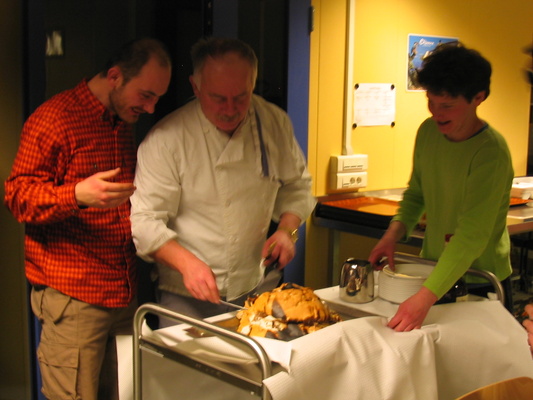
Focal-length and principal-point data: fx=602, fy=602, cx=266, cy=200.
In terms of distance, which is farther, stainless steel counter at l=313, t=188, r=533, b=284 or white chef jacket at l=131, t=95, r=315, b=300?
stainless steel counter at l=313, t=188, r=533, b=284

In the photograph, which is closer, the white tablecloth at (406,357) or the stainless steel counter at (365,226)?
the white tablecloth at (406,357)

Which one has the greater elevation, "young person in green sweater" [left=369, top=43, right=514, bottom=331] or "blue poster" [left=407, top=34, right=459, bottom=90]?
"blue poster" [left=407, top=34, right=459, bottom=90]

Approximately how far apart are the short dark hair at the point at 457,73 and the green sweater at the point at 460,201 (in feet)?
0.43

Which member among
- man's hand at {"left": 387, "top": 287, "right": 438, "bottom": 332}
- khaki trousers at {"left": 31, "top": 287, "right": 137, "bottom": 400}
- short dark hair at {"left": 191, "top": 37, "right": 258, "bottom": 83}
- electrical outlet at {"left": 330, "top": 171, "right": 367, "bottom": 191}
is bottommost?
khaki trousers at {"left": 31, "top": 287, "right": 137, "bottom": 400}

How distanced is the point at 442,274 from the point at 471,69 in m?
0.57

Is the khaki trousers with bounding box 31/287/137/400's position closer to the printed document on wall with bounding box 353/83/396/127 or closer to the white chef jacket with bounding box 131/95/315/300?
the white chef jacket with bounding box 131/95/315/300

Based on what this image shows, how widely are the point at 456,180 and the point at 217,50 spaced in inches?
29.4

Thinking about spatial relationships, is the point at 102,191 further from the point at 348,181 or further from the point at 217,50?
the point at 348,181

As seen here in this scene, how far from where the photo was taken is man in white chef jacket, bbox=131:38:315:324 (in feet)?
5.22

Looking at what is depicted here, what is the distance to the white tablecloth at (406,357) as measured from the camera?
1.18 m

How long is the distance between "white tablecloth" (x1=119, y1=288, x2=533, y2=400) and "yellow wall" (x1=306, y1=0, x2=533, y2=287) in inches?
52.4

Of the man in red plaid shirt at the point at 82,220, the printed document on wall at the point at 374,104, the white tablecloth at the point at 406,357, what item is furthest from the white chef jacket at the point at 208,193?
the printed document on wall at the point at 374,104

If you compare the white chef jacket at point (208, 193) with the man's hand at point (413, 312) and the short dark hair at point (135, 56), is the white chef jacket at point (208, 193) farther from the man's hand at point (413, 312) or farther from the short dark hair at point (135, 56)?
the man's hand at point (413, 312)

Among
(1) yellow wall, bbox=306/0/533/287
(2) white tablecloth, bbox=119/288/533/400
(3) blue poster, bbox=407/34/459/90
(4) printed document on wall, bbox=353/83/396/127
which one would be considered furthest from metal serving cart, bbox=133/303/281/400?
(3) blue poster, bbox=407/34/459/90
